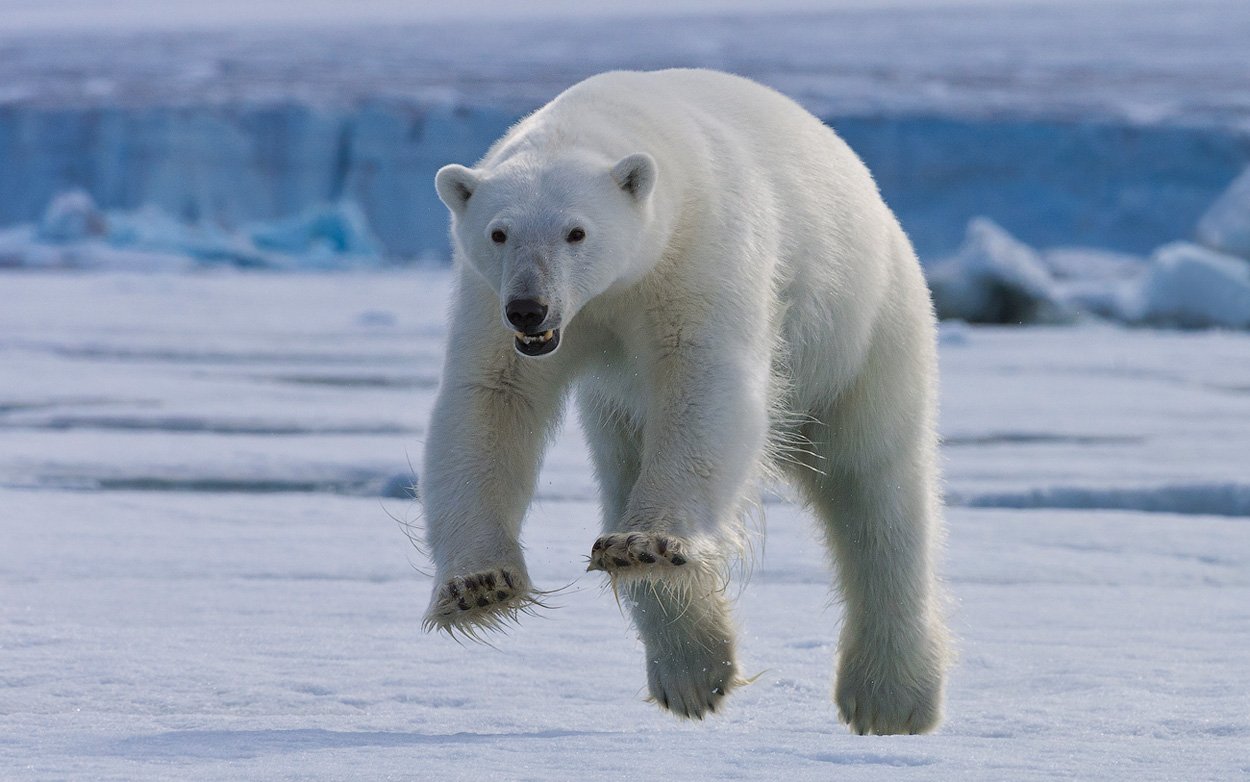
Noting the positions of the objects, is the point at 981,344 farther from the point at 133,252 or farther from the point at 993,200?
the point at 133,252

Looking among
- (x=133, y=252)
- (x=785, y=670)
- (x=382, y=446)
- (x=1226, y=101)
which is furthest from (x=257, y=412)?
(x=1226, y=101)

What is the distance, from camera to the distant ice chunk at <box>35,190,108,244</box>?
1752cm

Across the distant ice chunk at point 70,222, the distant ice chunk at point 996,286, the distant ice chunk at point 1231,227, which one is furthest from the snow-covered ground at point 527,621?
the distant ice chunk at point 70,222

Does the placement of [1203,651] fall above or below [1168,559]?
above

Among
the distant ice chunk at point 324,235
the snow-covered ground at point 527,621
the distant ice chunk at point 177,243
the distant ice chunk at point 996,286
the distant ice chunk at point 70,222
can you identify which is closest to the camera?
the snow-covered ground at point 527,621

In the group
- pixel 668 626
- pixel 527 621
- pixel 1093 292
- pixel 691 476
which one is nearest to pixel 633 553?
pixel 691 476

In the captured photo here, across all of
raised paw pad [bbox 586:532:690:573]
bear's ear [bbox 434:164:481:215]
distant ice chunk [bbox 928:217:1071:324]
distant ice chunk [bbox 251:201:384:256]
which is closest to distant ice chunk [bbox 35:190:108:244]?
distant ice chunk [bbox 251:201:384:256]

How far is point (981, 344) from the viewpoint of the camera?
33.2ft

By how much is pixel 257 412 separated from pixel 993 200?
13299mm

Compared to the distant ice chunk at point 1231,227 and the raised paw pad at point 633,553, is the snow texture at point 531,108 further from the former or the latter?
the raised paw pad at point 633,553

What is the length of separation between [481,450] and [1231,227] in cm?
1198

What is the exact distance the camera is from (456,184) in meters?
2.46

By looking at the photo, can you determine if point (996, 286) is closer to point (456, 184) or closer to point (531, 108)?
point (456, 184)

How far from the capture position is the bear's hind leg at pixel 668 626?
2.99 metres
